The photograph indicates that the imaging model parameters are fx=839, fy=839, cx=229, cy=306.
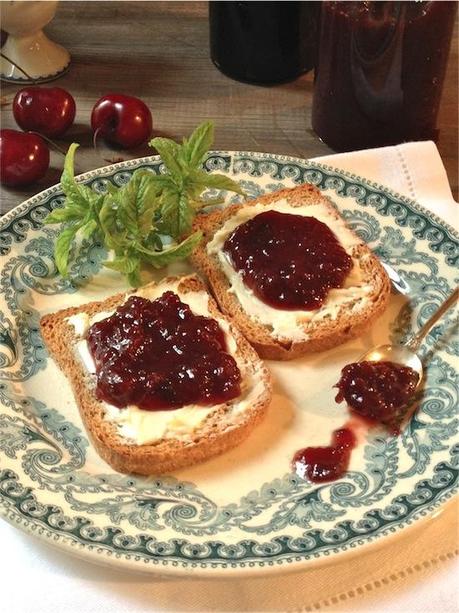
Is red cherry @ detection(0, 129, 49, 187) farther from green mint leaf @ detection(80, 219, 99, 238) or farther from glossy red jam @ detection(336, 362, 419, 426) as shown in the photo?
glossy red jam @ detection(336, 362, 419, 426)

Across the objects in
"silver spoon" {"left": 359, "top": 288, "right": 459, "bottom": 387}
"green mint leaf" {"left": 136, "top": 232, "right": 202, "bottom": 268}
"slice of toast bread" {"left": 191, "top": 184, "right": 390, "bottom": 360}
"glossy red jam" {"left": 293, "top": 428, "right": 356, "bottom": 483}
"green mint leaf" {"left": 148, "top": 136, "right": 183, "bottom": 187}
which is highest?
"green mint leaf" {"left": 148, "top": 136, "right": 183, "bottom": 187}

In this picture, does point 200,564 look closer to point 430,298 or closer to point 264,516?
point 264,516

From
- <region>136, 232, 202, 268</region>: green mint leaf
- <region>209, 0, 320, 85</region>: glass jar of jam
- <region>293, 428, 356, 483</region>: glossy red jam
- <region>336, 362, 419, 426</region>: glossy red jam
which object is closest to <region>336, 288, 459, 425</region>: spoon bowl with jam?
<region>336, 362, 419, 426</region>: glossy red jam

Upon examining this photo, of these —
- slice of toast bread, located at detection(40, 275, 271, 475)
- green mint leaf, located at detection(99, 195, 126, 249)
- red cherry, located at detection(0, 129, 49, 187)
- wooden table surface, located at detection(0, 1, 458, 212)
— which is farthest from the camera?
wooden table surface, located at detection(0, 1, 458, 212)

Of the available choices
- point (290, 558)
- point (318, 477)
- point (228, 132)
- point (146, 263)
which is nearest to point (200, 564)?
point (290, 558)

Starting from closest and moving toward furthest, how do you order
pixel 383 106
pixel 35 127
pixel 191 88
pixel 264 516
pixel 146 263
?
pixel 264 516
pixel 146 263
pixel 383 106
pixel 35 127
pixel 191 88

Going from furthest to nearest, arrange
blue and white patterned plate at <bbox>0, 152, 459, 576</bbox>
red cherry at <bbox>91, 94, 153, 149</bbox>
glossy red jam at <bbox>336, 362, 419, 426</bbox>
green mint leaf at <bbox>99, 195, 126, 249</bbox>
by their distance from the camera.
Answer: red cherry at <bbox>91, 94, 153, 149</bbox>, green mint leaf at <bbox>99, 195, 126, 249</bbox>, glossy red jam at <bbox>336, 362, 419, 426</bbox>, blue and white patterned plate at <bbox>0, 152, 459, 576</bbox>

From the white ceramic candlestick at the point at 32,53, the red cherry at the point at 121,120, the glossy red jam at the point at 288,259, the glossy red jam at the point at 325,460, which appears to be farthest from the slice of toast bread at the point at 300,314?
the white ceramic candlestick at the point at 32,53
